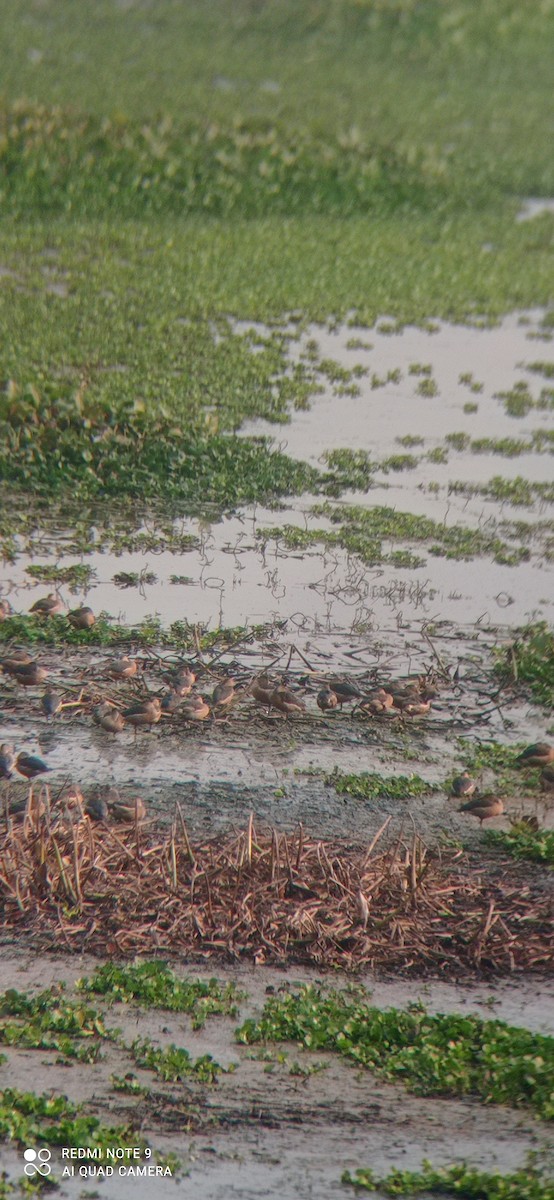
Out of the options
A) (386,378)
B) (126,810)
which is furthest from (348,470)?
(126,810)

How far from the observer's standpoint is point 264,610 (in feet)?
28.0

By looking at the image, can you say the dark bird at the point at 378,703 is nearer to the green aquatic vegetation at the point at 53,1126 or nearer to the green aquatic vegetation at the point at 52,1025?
the green aquatic vegetation at the point at 52,1025

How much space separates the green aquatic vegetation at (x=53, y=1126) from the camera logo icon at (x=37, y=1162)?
1.1 inches

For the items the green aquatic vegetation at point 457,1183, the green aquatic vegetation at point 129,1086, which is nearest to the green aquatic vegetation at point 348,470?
the green aquatic vegetation at point 129,1086

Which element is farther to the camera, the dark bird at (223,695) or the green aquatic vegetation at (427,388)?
the green aquatic vegetation at (427,388)

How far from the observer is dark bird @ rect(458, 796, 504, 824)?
6.30m

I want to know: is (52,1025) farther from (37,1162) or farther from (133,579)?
(133,579)

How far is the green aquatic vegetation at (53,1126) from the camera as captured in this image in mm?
4238

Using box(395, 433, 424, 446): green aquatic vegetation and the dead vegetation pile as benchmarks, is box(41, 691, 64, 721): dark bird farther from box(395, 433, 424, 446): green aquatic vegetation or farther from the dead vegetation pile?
Result: box(395, 433, 424, 446): green aquatic vegetation

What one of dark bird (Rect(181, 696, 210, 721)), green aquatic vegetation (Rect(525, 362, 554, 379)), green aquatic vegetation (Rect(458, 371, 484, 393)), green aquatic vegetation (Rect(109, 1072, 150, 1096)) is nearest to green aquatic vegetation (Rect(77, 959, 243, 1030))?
green aquatic vegetation (Rect(109, 1072, 150, 1096))

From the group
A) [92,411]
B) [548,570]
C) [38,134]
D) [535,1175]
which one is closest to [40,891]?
[535,1175]

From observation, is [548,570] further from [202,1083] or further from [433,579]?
[202,1083]

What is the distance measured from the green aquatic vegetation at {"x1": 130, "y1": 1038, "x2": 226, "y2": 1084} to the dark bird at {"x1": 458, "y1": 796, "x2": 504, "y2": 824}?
1999mm

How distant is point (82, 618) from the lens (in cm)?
793
